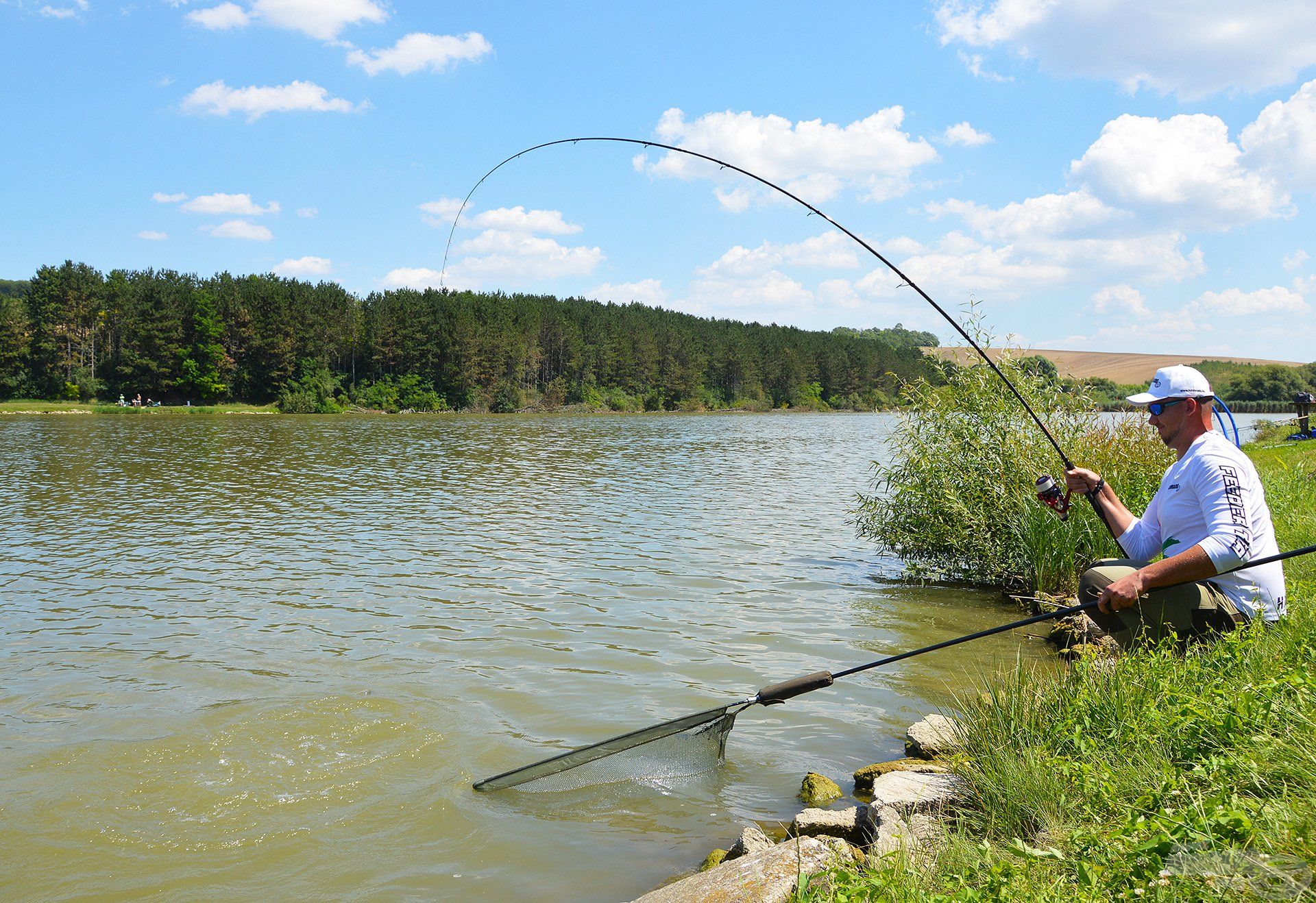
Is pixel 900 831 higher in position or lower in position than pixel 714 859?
higher

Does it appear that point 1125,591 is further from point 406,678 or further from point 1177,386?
point 406,678

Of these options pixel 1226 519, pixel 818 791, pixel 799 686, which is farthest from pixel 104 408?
pixel 1226 519

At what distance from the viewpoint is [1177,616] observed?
18.1ft

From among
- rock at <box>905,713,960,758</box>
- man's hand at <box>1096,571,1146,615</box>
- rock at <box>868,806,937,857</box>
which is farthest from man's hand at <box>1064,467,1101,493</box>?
rock at <box>868,806,937,857</box>

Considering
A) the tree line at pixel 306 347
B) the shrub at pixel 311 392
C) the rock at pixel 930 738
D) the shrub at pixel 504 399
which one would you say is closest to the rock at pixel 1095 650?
the rock at pixel 930 738

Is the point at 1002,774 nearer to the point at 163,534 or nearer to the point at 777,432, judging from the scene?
the point at 163,534

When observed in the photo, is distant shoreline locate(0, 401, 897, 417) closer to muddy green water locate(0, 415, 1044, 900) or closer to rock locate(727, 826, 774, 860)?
muddy green water locate(0, 415, 1044, 900)

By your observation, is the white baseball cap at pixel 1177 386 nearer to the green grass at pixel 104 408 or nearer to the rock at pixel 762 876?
the rock at pixel 762 876

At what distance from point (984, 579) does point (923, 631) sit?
2593 millimetres

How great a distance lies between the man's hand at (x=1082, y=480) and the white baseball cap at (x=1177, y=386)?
0.67m

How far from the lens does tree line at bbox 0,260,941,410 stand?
81750 mm

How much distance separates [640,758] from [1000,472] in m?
8.02

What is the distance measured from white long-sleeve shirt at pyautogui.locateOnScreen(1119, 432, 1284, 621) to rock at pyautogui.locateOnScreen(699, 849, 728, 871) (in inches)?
130

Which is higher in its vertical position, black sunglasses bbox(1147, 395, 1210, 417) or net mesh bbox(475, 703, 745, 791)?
black sunglasses bbox(1147, 395, 1210, 417)
